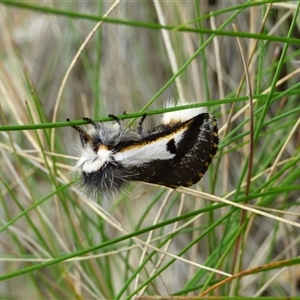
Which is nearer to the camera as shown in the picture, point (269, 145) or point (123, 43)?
point (269, 145)

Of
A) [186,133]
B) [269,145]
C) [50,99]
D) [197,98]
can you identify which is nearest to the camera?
[186,133]

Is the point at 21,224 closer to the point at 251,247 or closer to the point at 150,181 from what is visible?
the point at 251,247

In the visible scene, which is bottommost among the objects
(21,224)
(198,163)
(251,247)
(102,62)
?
(198,163)

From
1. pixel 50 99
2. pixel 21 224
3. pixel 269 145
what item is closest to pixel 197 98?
pixel 269 145

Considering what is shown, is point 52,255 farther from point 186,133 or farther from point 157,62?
point 157,62

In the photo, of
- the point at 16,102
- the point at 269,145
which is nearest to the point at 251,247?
the point at 269,145

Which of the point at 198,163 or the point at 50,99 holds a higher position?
the point at 50,99

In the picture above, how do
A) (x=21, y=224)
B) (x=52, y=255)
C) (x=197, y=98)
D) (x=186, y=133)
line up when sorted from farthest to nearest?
(x=21, y=224)
(x=197, y=98)
(x=52, y=255)
(x=186, y=133)
